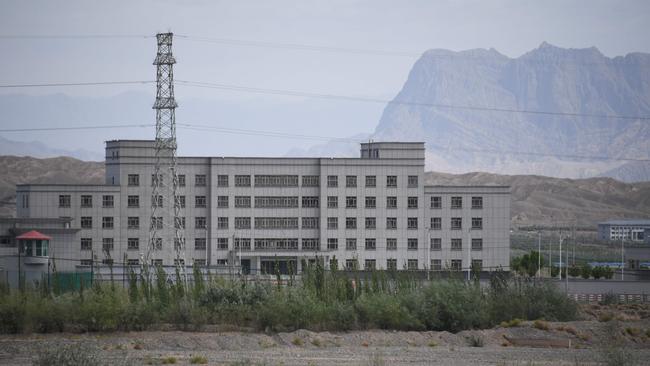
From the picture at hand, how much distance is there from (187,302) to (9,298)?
27.2ft

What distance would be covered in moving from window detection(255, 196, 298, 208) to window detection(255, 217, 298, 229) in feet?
3.91

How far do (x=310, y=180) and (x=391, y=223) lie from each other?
28.7 ft

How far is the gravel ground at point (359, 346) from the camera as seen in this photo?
38375 millimetres

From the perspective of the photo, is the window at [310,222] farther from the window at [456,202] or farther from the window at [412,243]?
the window at [456,202]

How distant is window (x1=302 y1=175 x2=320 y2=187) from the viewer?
94188 mm

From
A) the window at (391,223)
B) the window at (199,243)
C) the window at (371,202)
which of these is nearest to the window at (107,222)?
the window at (199,243)

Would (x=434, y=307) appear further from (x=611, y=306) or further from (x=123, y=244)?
(x=123, y=244)

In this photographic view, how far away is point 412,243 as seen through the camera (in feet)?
310

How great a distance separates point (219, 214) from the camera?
305 feet

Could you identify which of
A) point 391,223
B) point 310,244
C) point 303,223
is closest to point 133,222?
point 303,223

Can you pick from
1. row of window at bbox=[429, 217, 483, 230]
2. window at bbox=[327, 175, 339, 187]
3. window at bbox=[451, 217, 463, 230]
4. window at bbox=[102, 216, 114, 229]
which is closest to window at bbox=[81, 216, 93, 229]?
window at bbox=[102, 216, 114, 229]

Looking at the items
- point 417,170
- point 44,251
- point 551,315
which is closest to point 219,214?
point 417,170

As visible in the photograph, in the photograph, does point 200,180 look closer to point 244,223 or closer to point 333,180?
point 244,223

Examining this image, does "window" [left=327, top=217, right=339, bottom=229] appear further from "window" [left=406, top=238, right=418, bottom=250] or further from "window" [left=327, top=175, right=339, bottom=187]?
"window" [left=406, top=238, right=418, bottom=250]
